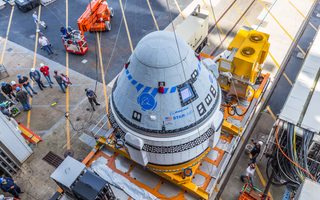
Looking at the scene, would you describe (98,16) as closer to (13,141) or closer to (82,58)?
(82,58)

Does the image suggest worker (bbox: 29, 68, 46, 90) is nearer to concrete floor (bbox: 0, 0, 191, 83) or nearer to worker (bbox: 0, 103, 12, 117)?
worker (bbox: 0, 103, 12, 117)

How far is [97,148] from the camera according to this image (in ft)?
39.9

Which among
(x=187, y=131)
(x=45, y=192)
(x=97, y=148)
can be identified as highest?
(x=187, y=131)

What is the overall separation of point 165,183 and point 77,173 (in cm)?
386

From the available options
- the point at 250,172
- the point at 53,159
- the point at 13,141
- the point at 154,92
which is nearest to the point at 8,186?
the point at 13,141

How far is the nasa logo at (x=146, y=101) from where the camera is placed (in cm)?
873

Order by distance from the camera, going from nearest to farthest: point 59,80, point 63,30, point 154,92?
point 154,92
point 59,80
point 63,30

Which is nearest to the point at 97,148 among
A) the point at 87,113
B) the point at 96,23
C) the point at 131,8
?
the point at 87,113

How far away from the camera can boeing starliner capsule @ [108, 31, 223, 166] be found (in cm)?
850

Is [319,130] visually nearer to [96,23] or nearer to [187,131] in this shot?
[187,131]

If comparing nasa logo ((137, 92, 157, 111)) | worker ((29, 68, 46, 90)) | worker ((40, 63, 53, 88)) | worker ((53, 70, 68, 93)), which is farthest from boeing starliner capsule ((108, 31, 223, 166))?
worker ((29, 68, 46, 90))

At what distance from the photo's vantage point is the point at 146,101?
8.81m

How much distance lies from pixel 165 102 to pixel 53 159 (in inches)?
365

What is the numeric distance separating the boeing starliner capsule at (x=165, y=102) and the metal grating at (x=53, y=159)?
253 inches
